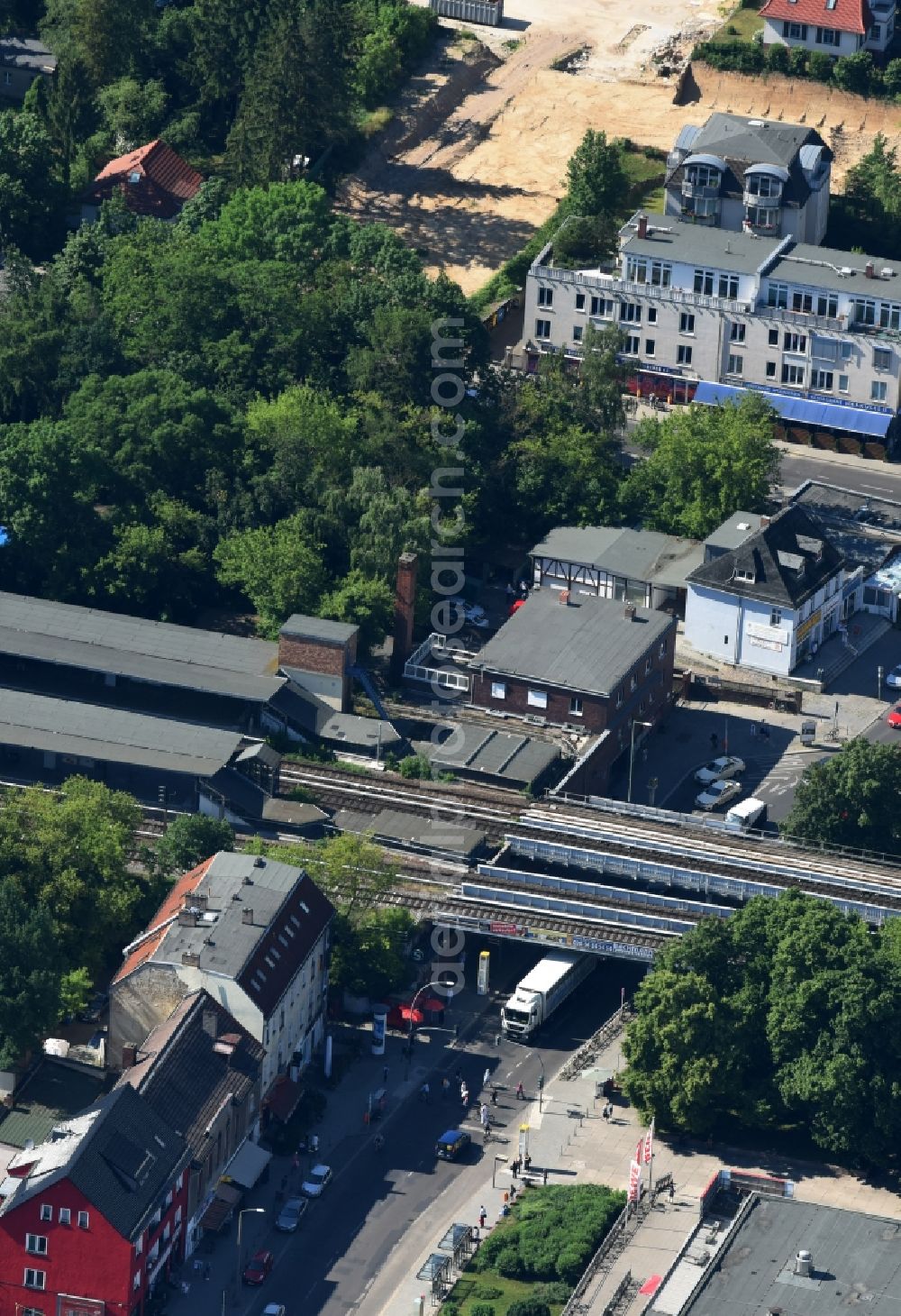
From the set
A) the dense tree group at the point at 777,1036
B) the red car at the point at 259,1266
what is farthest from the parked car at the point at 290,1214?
the dense tree group at the point at 777,1036

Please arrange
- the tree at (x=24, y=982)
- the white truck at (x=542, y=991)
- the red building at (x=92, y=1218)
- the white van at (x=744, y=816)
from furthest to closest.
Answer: the white van at (x=744, y=816) < the white truck at (x=542, y=991) < the tree at (x=24, y=982) < the red building at (x=92, y=1218)

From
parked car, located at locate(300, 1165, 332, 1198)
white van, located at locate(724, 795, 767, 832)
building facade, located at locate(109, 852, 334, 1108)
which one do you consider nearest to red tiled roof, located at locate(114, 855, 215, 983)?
building facade, located at locate(109, 852, 334, 1108)

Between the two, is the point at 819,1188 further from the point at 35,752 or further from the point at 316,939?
the point at 35,752

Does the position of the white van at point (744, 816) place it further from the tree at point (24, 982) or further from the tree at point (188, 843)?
the tree at point (24, 982)

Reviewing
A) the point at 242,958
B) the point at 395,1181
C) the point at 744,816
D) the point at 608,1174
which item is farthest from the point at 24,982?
the point at 744,816

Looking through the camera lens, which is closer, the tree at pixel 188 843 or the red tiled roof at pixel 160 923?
the red tiled roof at pixel 160 923

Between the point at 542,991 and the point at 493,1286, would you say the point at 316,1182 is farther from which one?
the point at 542,991

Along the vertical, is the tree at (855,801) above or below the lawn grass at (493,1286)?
above
